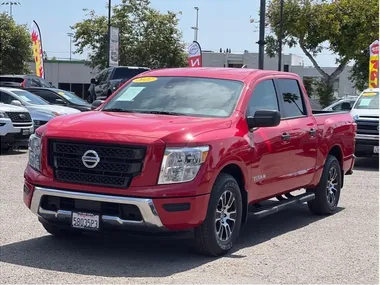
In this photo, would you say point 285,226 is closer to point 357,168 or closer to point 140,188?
point 140,188

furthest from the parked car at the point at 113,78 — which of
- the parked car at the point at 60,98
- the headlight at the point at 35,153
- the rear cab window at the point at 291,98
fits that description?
the headlight at the point at 35,153

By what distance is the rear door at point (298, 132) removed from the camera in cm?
859

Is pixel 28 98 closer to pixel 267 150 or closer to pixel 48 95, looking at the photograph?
pixel 48 95

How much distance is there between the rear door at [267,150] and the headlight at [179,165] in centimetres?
111

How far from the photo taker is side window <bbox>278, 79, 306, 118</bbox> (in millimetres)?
8895

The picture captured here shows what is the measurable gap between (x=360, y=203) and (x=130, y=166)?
18.1 ft

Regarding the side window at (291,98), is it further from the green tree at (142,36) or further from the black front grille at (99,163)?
the green tree at (142,36)

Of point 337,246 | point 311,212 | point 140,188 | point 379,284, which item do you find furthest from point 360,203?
point 140,188

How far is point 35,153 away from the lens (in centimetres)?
721

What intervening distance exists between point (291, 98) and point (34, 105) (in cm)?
1192

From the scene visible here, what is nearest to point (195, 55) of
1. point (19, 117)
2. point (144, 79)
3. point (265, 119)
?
point (19, 117)

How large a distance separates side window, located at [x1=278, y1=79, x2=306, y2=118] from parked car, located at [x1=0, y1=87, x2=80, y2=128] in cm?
1051

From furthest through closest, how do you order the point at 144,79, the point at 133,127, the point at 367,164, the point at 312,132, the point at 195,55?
1. the point at 195,55
2. the point at 367,164
3. the point at 312,132
4. the point at 144,79
5. the point at 133,127

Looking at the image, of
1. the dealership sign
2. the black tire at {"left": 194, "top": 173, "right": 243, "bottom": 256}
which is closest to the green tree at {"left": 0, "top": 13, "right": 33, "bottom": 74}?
the dealership sign
